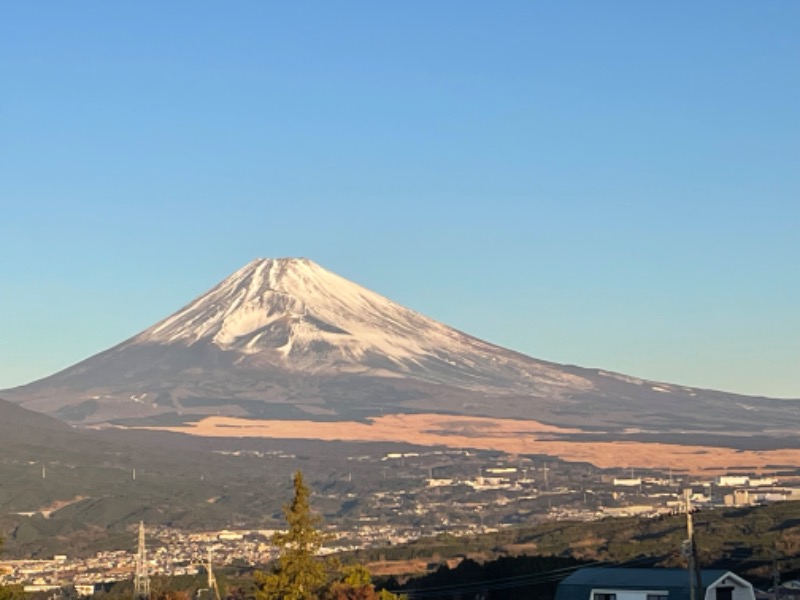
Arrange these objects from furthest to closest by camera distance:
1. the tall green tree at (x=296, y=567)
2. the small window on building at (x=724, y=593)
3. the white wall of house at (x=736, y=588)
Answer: the small window on building at (x=724, y=593) < the white wall of house at (x=736, y=588) < the tall green tree at (x=296, y=567)

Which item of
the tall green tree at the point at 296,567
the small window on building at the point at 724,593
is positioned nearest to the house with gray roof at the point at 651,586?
the small window on building at the point at 724,593

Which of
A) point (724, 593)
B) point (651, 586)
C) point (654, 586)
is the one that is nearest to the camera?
point (724, 593)

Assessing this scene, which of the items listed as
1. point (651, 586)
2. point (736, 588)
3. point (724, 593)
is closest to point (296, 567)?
point (651, 586)

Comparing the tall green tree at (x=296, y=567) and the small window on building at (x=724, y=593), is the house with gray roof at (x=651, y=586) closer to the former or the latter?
the small window on building at (x=724, y=593)

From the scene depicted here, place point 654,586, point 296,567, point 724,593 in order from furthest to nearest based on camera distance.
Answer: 1. point 654,586
2. point 724,593
3. point 296,567

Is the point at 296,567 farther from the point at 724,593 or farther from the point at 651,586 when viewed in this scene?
the point at 724,593

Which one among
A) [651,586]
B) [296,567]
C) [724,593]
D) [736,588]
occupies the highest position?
[296,567]

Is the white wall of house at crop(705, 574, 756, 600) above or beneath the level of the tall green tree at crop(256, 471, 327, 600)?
beneath

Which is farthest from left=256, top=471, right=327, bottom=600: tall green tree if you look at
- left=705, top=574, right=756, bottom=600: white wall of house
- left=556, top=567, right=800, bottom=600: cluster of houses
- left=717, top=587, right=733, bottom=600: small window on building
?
left=717, top=587, right=733, bottom=600: small window on building

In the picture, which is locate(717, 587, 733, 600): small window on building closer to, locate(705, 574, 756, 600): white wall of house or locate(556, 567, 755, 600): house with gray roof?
locate(556, 567, 755, 600): house with gray roof

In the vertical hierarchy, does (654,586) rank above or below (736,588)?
above

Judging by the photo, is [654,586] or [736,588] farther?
[736,588]

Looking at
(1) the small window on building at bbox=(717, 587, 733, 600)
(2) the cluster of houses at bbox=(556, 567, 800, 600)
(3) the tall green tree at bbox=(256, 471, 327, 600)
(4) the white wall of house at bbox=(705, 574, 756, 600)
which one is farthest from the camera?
(1) the small window on building at bbox=(717, 587, 733, 600)

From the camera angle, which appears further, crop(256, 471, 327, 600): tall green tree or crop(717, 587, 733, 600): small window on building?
crop(717, 587, 733, 600): small window on building
